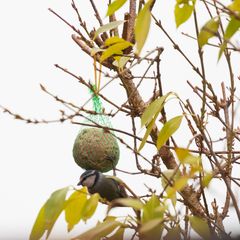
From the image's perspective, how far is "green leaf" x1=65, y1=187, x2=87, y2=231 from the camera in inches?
29.7

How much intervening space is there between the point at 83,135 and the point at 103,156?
0.10 m

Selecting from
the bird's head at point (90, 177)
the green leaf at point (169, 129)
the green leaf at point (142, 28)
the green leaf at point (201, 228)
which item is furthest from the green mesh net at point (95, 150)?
the green leaf at point (142, 28)

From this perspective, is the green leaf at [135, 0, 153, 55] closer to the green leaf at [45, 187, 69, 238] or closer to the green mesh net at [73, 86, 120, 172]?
the green leaf at [45, 187, 69, 238]

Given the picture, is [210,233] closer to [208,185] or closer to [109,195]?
[208,185]

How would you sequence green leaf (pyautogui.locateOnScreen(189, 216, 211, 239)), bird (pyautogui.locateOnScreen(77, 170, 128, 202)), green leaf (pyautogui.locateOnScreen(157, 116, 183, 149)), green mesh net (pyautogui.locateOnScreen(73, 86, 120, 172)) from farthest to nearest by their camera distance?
1. green mesh net (pyautogui.locateOnScreen(73, 86, 120, 172))
2. bird (pyautogui.locateOnScreen(77, 170, 128, 202))
3. green leaf (pyautogui.locateOnScreen(157, 116, 183, 149))
4. green leaf (pyautogui.locateOnScreen(189, 216, 211, 239))

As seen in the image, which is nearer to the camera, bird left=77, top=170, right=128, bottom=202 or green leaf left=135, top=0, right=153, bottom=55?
green leaf left=135, top=0, right=153, bottom=55

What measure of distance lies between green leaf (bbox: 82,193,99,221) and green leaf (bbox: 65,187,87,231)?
20 mm

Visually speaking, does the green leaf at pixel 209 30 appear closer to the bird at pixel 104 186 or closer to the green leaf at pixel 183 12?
the green leaf at pixel 183 12

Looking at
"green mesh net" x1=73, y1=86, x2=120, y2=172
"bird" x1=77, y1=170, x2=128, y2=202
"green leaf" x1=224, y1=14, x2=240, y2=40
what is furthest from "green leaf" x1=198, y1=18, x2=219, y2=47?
"green mesh net" x1=73, y1=86, x2=120, y2=172

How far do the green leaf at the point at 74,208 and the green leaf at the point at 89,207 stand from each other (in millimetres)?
20

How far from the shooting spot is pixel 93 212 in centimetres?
73

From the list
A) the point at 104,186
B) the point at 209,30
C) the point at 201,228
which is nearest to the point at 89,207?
the point at 201,228

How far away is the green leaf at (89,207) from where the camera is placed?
2.40ft

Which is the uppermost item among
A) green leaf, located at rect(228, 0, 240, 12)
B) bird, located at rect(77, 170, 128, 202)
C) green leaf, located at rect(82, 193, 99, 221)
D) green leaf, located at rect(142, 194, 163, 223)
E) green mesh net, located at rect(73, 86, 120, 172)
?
green mesh net, located at rect(73, 86, 120, 172)
